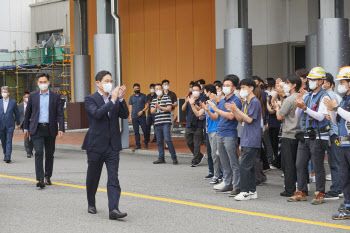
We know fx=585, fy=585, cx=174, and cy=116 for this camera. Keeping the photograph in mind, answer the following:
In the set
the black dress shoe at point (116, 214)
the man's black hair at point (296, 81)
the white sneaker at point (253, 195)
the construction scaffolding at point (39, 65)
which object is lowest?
the white sneaker at point (253, 195)

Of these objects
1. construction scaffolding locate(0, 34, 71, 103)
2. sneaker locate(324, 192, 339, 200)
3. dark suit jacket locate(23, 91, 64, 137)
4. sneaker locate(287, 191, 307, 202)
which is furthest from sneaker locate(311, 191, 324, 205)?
construction scaffolding locate(0, 34, 71, 103)

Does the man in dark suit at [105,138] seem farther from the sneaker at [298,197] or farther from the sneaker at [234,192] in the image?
the sneaker at [298,197]

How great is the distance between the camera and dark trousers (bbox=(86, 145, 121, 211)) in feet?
25.6

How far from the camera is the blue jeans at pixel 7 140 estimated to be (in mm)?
14977

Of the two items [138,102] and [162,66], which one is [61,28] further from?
[138,102]

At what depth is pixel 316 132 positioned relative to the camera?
866 centimetres

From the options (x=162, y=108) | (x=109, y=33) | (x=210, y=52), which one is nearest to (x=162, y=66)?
(x=210, y=52)

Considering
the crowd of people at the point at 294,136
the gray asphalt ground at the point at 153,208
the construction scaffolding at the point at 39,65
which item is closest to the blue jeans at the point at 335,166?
the crowd of people at the point at 294,136

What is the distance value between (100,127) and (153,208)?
1522 mm

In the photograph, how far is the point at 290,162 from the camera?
9.45m

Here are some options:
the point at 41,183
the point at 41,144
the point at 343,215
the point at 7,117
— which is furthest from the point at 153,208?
the point at 7,117

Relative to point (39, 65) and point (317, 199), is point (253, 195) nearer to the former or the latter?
point (317, 199)

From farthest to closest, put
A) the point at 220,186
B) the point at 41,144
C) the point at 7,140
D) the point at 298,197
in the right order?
1. the point at 7,140
2. the point at 41,144
3. the point at 220,186
4. the point at 298,197

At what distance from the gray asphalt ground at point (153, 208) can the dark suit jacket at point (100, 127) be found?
3.23 feet
